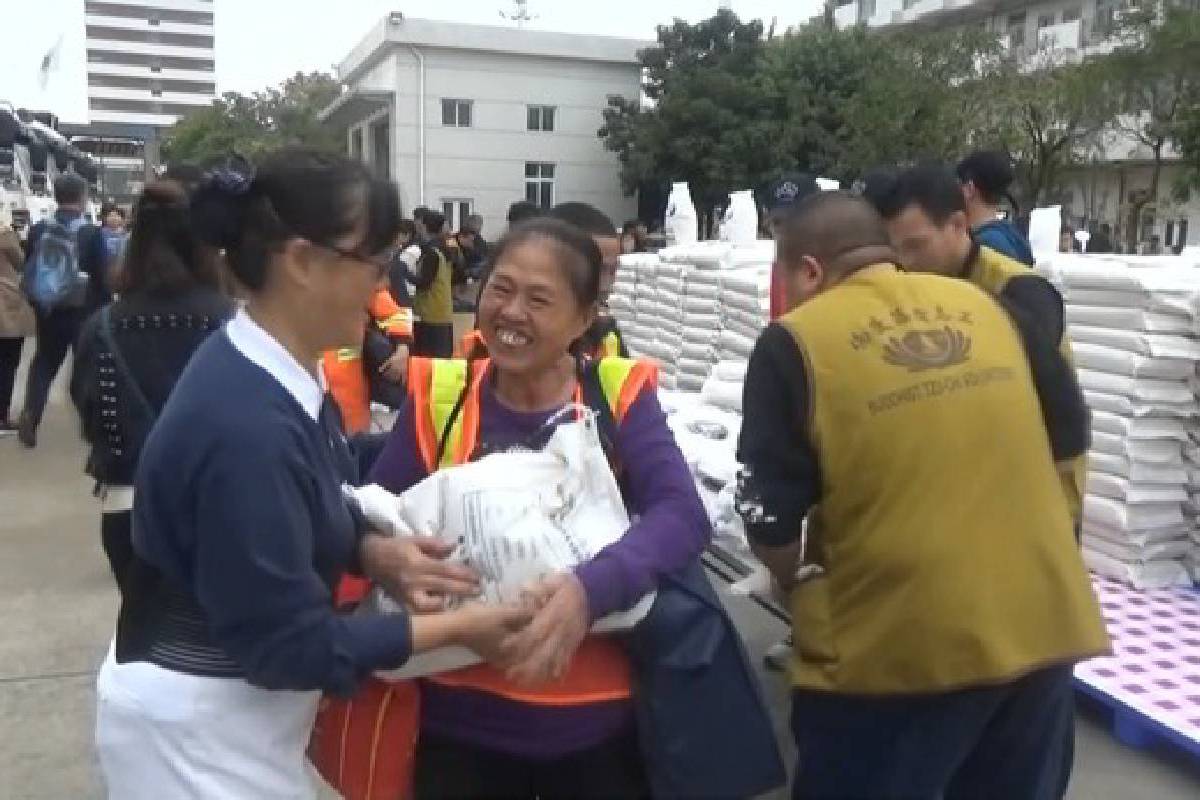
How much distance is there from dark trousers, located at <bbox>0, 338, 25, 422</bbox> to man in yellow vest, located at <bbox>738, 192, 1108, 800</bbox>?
658cm

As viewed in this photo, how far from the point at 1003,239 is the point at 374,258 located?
8.46 feet

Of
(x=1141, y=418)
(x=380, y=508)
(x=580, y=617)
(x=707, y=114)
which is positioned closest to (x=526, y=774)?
(x=580, y=617)

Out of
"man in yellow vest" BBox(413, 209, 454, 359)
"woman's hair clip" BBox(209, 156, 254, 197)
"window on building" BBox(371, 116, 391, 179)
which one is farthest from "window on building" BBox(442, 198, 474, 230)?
"woman's hair clip" BBox(209, 156, 254, 197)

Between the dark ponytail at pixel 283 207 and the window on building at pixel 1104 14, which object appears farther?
the window on building at pixel 1104 14

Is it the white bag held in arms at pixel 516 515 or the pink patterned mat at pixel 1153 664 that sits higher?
the white bag held in arms at pixel 516 515

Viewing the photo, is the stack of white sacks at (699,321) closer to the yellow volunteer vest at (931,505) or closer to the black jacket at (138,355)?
the black jacket at (138,355)

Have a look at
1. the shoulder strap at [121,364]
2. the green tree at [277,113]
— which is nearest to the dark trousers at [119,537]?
the shoulder strap at [121,364]

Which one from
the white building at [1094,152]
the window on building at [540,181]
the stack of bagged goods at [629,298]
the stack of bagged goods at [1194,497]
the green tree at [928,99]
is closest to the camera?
the stack of bagged goods at [1194,497]

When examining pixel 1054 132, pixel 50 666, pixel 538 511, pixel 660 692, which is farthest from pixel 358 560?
pixel 1054 132

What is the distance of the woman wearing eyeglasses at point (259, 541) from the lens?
4.14ft

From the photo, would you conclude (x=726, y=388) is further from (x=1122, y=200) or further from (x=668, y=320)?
(x=1122, y=200)

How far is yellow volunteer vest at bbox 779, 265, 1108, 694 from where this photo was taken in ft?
5.48

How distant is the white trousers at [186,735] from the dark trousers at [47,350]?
6.04 metres

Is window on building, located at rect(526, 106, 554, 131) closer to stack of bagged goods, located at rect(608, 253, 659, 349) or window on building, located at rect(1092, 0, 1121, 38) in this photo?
window on building, located at rect(1092, 0, 1121, 38)
